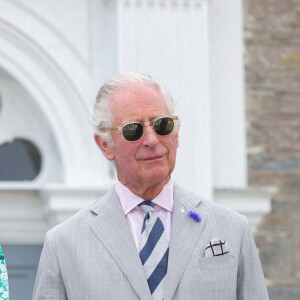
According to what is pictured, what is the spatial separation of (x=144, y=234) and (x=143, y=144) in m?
0.25

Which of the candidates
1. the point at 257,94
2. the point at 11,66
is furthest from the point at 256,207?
the point at 11,66

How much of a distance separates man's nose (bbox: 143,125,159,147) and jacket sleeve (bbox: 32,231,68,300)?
1.30 ft

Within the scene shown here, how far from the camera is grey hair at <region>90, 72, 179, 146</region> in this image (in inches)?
123

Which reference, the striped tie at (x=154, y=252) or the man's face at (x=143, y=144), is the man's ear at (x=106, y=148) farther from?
the striped tie at (x=154, y=252)

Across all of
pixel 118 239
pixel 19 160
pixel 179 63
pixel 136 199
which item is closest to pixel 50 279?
pixel 118 239

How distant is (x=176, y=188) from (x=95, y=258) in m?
0.32

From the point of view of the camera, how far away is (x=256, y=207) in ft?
21.9

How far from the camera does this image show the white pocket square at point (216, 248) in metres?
3.08

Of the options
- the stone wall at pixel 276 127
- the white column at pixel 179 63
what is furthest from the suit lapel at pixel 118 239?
the stone wall at pixel 276 127

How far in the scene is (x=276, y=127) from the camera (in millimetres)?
6898

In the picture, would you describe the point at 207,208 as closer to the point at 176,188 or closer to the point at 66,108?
the point at 176,188

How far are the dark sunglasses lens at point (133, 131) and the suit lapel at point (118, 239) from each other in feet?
0.76

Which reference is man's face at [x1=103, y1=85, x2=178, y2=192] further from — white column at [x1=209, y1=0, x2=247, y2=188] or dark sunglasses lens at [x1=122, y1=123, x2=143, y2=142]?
white column at [x1=209, y1=0, x2=247, y2=188]

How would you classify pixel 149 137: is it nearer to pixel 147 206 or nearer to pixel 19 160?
pixel 147 206
